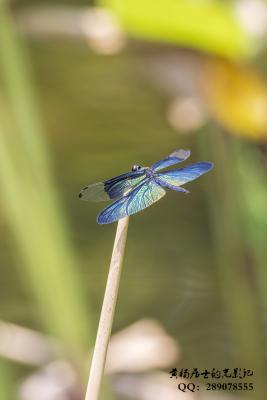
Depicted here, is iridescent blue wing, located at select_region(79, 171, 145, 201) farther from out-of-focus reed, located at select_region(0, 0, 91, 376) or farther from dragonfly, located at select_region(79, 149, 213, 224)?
out-of-focus reed, located at select_region(0, 0, 91, 376)

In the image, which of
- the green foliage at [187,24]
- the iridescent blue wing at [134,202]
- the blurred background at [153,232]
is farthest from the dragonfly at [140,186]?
the green foliage at [187,24]

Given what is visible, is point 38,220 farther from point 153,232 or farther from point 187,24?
point 153,232

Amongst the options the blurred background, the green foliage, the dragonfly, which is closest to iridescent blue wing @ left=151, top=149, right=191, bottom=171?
the dragonfly

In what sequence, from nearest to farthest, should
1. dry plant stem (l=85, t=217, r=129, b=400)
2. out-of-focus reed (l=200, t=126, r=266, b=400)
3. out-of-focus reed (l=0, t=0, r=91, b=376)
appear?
1. dry plant stem (l=85, t=217, r=129, b=400)
2. out-of-focus reed (l=0, t=0, r=91, b=376)
3. out-of-focus reed (l=200, t=126, r=266, b=400)

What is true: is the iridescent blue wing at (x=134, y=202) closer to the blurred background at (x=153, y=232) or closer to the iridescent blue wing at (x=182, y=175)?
the iridescent blue wing at (x=182, y=175)

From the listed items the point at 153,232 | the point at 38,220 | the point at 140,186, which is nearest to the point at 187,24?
the point at 38,220

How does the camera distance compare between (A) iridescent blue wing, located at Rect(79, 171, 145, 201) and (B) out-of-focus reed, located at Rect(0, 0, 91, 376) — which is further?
(B) out-of-focus reed, located at Rect(0, 0, 91, 376)

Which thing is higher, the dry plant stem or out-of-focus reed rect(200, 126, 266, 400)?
out-of-focus reed rect(200, 126, 266, 400)

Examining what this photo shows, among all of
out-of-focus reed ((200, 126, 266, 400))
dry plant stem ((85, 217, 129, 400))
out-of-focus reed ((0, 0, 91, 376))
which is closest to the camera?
dry plant stem ((85, 217, 129, 400))

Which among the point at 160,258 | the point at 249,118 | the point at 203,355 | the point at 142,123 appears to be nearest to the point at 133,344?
the point at 249,118
